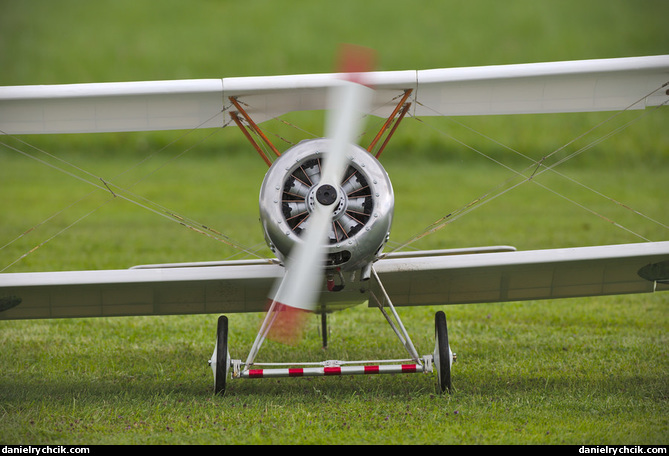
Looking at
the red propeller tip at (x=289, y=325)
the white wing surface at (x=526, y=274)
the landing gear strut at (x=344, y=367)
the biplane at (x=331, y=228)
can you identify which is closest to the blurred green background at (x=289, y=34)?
the biplane at (x=331, y=228)

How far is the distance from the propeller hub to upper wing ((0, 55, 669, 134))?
1264 mm

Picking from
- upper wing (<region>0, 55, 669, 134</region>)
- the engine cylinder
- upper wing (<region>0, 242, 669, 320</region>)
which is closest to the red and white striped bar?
upper wing (<region>0, 242, 669, 320</region>)

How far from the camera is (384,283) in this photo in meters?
6.96

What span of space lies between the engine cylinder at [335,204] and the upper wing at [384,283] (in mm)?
627

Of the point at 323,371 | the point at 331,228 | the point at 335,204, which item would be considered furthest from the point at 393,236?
the point at 335,204

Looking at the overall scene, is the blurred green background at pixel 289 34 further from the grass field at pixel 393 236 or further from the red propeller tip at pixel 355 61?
the red propeller tip at pixel 355 61

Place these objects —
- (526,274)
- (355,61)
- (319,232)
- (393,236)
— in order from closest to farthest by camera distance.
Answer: (319,232) → (355,61) → (526,274) → (393,236)

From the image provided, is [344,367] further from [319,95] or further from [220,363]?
[319,95]

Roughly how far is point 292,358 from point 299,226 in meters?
2.62

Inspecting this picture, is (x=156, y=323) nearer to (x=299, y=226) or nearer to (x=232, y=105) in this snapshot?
(x=232, y=105)

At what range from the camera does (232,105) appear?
743cm

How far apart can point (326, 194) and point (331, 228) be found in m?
0.27
